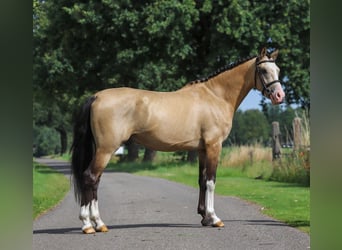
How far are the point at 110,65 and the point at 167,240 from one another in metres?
17.1

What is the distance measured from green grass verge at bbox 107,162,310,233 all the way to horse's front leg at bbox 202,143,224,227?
1.11 metres

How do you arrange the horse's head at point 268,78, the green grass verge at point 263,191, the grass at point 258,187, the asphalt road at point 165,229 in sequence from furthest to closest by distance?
the grass at point 258,187 → the green grass verge at point 263,191 → the horse's head at point 268,78 → the asphalt road at point 165,229

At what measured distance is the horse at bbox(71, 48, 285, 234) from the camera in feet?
20.2

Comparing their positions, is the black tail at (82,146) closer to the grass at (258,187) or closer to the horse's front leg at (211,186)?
the horse's front leg at (211,186)


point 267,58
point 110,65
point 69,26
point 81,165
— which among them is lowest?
point 81,165

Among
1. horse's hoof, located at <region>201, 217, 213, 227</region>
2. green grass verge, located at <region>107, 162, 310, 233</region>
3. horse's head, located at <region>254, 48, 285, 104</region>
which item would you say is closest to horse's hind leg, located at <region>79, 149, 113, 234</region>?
horse's hoof, located at <region>201, 217, 213, 227</region>

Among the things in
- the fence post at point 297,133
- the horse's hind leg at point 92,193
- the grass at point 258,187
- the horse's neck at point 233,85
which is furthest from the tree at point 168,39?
the horse's hind leg at point 92,193

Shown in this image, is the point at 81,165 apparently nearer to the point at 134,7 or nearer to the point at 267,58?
the point at 267,58

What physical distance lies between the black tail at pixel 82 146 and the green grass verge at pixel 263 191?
2.91m

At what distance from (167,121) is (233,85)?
123 cm

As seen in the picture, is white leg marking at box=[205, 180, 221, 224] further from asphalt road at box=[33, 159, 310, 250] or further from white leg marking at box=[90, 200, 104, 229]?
white leg marking at box=[90, 200, 104, 229]

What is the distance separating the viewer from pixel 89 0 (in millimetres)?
22562

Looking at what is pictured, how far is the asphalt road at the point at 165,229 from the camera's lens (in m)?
5.31
